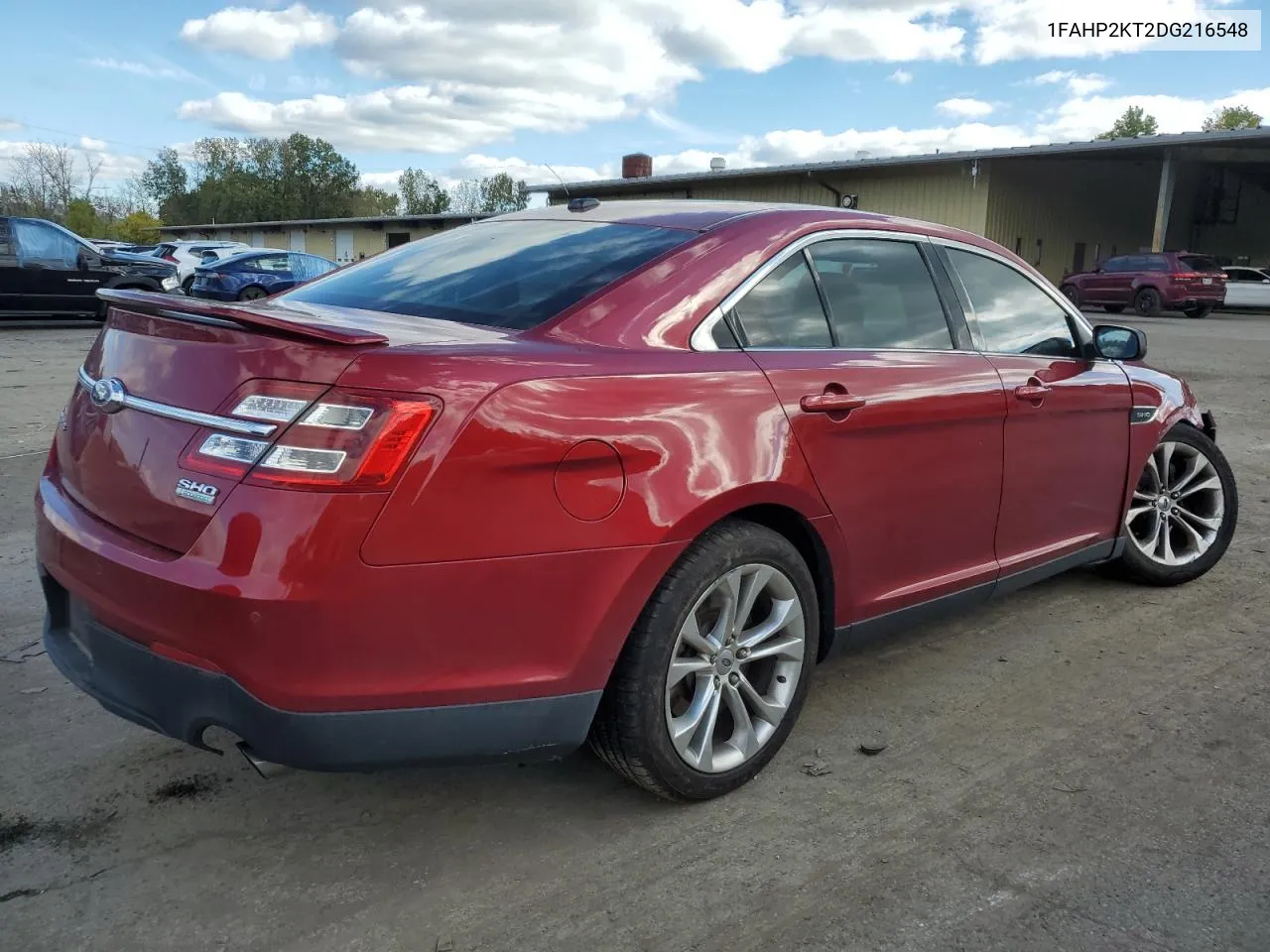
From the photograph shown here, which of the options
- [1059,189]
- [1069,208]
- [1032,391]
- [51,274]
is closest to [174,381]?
[1032,391]

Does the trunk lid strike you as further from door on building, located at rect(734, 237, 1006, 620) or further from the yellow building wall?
the yellow building wall

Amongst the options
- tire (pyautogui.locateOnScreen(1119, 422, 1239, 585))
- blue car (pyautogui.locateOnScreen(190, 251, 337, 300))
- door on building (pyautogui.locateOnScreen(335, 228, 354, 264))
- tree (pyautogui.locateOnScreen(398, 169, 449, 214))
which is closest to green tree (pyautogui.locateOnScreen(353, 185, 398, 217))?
tree (pyautogui.locateOnScreen(398, 169, 449, 214))

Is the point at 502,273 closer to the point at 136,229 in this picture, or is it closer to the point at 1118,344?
the point at 1118,344

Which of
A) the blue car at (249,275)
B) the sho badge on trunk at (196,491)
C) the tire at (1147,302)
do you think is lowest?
the tire at (1147,302)

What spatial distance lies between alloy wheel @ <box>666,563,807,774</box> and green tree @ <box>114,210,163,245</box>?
76.3m

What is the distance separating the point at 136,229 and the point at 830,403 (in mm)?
79751

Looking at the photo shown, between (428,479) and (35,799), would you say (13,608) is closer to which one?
(35,799)

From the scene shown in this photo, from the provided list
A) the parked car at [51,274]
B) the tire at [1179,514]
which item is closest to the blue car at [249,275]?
the parked car at [51,274]

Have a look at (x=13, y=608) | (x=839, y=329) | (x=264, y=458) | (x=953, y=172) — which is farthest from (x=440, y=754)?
(x=953, y=172)

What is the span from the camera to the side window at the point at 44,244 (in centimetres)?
1556

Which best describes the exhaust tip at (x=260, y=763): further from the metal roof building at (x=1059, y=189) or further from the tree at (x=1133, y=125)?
the tree at (x=1133, y=125)

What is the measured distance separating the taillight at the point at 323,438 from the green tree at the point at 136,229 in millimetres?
76317

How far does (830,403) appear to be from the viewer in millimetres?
2840

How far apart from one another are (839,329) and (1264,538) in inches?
141
